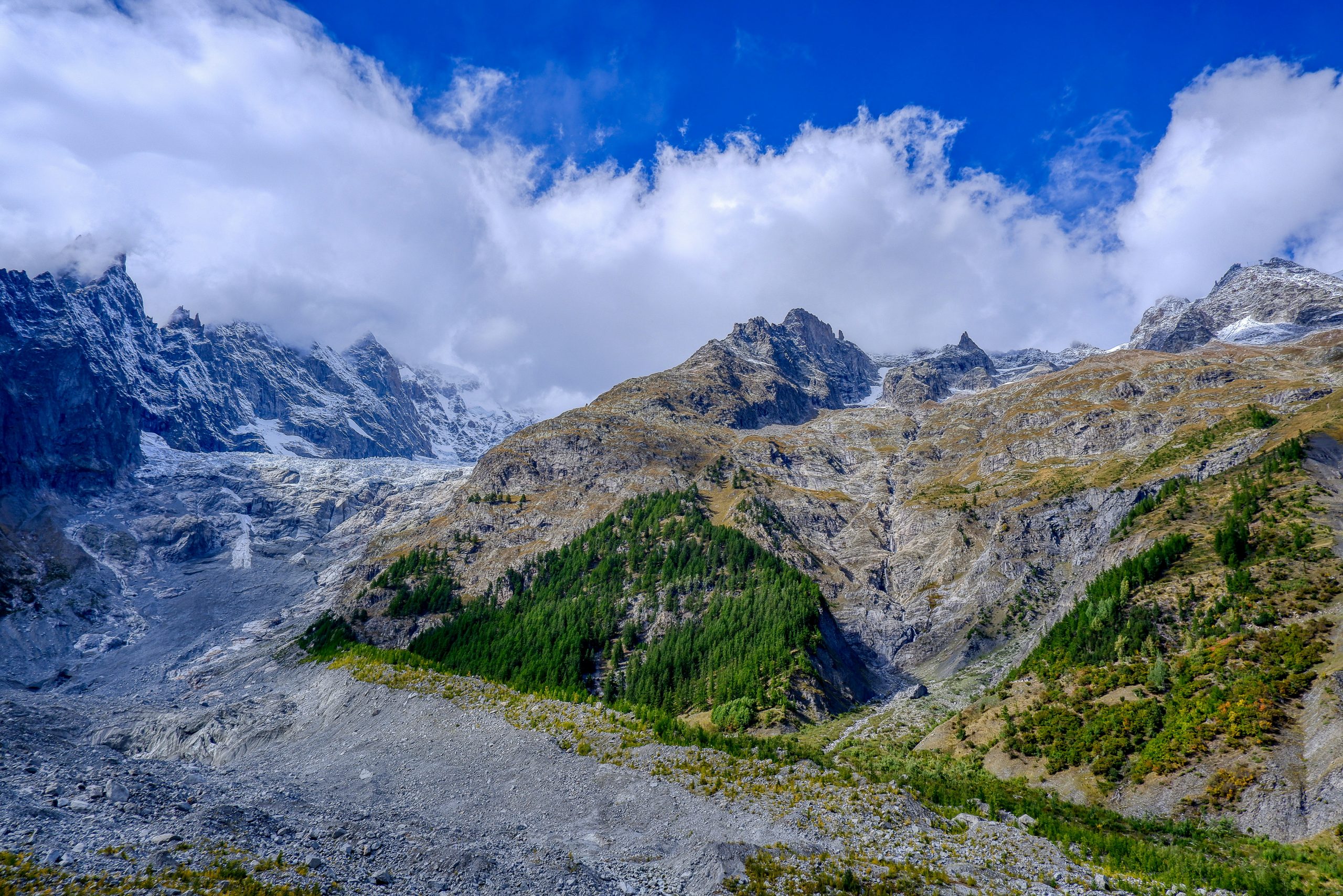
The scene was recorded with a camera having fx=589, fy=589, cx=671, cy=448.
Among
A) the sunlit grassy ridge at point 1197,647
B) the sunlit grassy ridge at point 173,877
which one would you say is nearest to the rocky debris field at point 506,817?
the sunlit grassy ridge at point 173,877

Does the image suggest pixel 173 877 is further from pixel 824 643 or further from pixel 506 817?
pixel 824 643

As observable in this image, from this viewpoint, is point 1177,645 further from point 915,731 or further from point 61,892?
point 61,892

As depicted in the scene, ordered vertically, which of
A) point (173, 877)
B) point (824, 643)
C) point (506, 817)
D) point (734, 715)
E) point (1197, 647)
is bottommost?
point (734, 715)

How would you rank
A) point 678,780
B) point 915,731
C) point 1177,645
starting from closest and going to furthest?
point 678,780 → point 1177,645 → point 915,731

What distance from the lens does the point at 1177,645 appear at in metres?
55.2

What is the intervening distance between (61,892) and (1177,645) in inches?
3004

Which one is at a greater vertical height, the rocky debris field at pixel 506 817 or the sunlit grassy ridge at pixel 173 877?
the sunlit grassy ridge at pixel 173 877

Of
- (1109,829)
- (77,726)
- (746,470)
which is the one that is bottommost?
(77,726)

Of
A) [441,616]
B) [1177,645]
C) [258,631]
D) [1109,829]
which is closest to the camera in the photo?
[1109,829]

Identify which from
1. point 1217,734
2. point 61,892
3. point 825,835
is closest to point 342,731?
point 61,892

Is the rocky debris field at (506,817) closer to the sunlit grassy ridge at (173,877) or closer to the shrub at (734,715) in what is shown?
the sunlit grassy ridge at (173,877)

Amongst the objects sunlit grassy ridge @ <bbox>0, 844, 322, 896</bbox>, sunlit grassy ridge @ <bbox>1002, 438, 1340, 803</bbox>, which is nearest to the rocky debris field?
sunlit grassy ridge @ <bbox>0, 844, 322, 896</bbox>

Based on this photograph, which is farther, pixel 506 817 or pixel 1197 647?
pixel 1197 647

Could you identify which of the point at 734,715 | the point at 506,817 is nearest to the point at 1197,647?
the point at 734,715
